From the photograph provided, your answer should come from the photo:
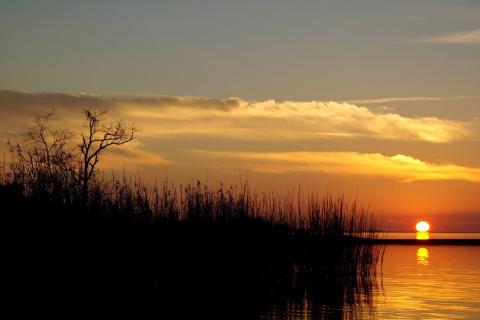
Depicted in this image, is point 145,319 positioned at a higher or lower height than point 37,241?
lower

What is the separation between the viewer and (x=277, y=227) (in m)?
19.8

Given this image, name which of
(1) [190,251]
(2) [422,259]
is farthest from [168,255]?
(2) [422,259]

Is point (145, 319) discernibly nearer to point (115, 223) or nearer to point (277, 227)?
point (115, 223)

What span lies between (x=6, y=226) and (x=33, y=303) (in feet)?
6.00

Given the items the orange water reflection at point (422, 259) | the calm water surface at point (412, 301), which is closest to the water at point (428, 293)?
the calm water surface at point (412, 301)

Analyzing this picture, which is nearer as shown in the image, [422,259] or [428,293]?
[428,293]

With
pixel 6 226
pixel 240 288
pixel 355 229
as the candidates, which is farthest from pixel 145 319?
pixel 355 229

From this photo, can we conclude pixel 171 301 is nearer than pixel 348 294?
Yes

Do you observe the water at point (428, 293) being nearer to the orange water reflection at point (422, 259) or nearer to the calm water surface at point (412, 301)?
the calm water surface at point (412, 301)

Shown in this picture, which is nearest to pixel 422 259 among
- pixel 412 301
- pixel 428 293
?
pixel 428 293

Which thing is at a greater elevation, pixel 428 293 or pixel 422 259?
pixel 422 259

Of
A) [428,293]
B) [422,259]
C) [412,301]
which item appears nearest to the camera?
[412,301]

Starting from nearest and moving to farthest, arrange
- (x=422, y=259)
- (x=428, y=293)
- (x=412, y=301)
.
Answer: (x=412, y=301) < (x=428, y=293) < (x=422, y=259)

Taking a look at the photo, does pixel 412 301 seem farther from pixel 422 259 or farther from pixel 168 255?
pixel 422 259
